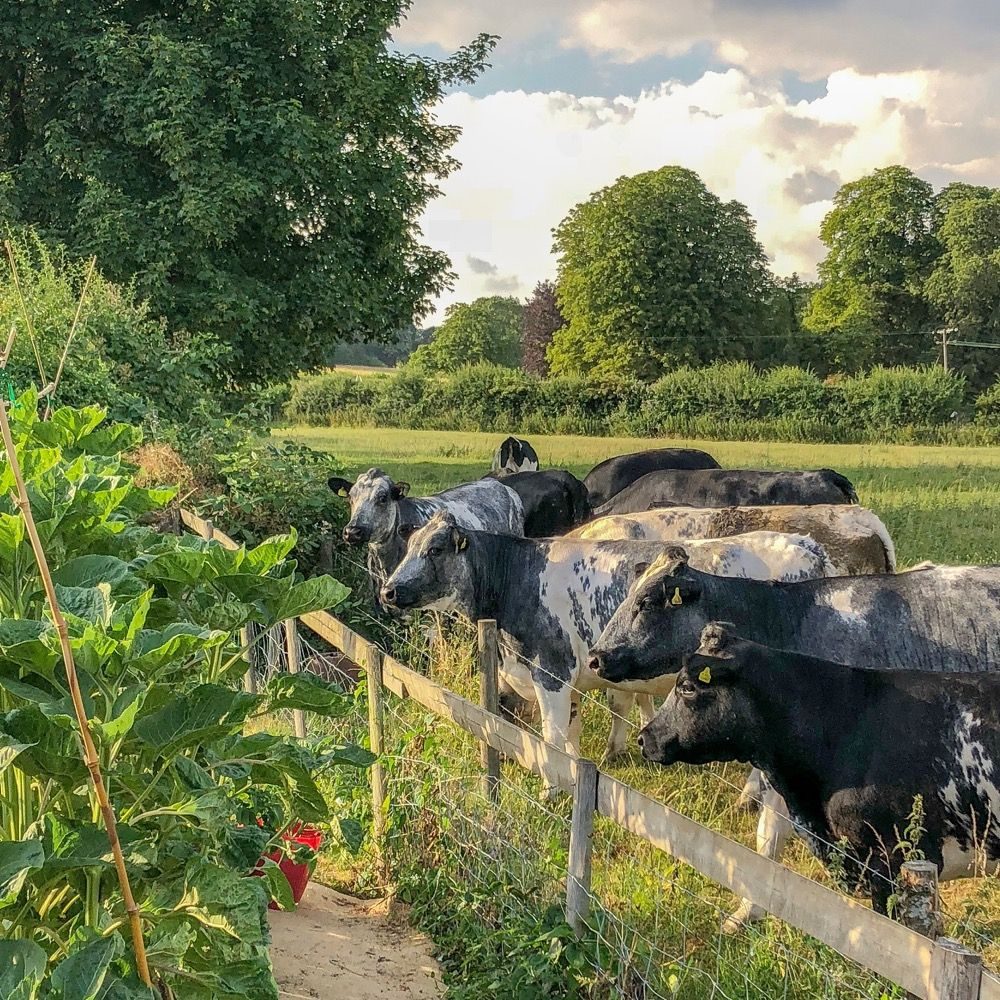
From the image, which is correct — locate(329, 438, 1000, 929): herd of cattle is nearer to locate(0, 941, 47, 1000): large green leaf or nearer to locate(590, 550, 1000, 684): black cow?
locate(590, 550, 1000, 684): black cow

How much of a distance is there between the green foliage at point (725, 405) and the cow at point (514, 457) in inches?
1041

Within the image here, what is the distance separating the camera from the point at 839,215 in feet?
203

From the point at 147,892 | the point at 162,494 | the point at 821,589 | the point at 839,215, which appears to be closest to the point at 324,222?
the point at 821,589

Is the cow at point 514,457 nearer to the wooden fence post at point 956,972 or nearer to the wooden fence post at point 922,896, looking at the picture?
the wooden fence post at point 922,896

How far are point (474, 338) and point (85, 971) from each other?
95.5 m

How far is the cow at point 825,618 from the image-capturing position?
6273mm

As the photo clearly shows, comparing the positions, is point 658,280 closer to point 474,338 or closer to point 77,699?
point 474,338

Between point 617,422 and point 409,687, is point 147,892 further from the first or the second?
point 617,422

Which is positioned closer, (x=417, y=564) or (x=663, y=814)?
(x=663, y=814)

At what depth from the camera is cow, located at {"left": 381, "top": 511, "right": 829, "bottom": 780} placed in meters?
7.47

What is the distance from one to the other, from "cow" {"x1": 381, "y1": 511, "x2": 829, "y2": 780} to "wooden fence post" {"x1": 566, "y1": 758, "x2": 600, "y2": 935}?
299 centimetres

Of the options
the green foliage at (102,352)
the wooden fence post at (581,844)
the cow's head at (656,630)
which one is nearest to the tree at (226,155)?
the green foliage at (102,352)

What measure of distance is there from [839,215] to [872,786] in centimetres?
6140

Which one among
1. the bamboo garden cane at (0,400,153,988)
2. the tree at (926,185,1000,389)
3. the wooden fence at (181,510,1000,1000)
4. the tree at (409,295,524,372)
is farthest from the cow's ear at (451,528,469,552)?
the tree at (409,295,524,372)
